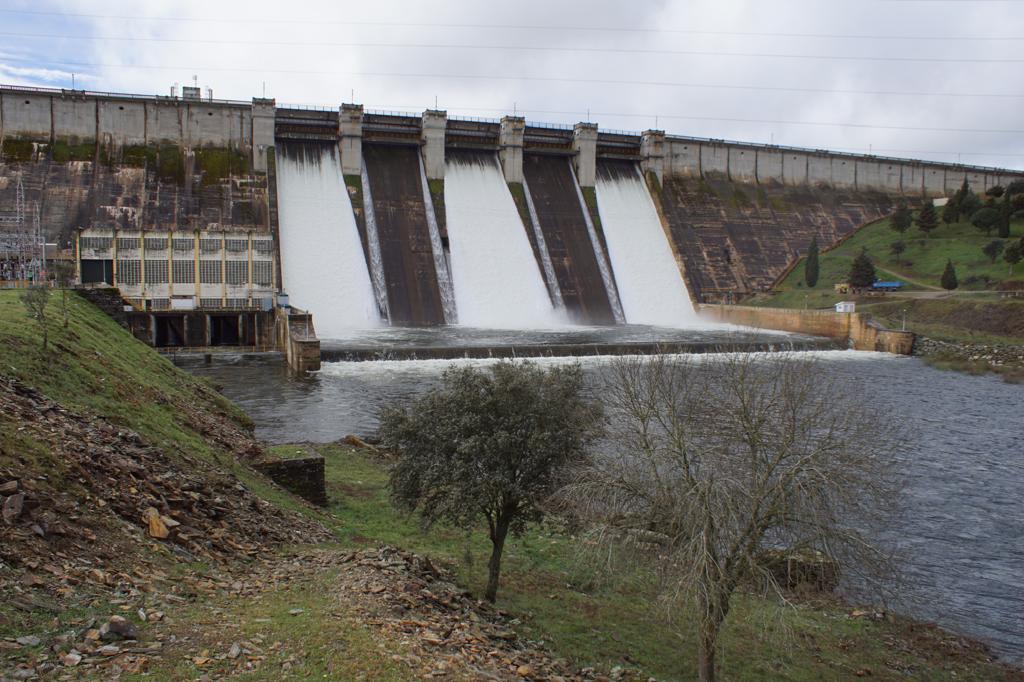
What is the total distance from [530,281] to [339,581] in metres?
38.1

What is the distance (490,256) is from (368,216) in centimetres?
731

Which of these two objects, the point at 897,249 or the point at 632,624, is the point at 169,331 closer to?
the point at 632,624

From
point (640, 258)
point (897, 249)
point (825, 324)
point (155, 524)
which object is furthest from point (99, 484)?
point (897, 249)

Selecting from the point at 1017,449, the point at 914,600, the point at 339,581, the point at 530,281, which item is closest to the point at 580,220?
the point at 530,281

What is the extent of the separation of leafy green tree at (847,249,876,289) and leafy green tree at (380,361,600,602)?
42.6 meters

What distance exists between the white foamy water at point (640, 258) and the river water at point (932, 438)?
12.1 metres

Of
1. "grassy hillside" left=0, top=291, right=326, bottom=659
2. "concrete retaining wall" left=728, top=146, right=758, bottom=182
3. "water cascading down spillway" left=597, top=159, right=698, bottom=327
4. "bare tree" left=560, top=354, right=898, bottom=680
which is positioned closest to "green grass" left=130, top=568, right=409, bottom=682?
"grassy hillside" left=0, top=291, right=326, bottom=659

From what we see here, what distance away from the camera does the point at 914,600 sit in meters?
10.9

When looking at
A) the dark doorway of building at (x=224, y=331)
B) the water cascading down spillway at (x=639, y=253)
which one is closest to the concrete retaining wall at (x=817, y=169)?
the water cascading down spillway at (x=639, y=253)

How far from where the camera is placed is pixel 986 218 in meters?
54.4

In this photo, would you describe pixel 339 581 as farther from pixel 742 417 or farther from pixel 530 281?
pixel 530 281

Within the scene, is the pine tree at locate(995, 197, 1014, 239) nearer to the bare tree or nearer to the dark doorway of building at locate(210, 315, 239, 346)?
the dark doorway of building at locate(210, 315, 239, 346)

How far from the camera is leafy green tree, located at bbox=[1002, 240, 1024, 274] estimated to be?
155 ft

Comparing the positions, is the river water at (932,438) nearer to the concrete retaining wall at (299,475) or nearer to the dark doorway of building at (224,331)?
the dark doorway of building at (224,331)
